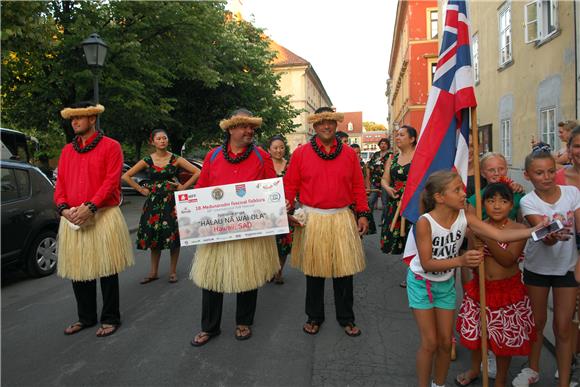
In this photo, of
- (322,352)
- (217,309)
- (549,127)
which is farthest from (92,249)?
(549,127)

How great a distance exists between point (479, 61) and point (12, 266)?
1573cm

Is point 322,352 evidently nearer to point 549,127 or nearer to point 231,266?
point 231,266

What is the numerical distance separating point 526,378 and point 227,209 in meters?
2.42

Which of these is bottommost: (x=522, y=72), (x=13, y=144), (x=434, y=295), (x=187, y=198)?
(x=434, y=295)

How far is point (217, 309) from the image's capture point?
3.98 meters

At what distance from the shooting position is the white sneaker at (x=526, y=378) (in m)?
3.01

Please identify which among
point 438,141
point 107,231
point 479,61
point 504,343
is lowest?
point 504,343

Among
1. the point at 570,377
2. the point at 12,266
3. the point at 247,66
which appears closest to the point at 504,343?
the point at 570,377

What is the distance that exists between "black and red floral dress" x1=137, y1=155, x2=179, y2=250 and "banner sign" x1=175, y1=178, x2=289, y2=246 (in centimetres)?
210

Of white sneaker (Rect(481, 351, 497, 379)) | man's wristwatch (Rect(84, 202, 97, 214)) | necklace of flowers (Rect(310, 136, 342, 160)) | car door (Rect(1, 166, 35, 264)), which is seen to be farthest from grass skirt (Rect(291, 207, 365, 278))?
car door (Rect(1, 166, 35, 264))

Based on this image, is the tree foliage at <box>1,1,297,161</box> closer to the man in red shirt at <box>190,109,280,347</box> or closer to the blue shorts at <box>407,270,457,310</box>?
the man in red shirt at <box>190,109,280,347</box>

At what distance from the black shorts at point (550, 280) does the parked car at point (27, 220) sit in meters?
5.84

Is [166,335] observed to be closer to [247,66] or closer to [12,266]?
[12,266]

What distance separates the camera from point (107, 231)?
4125 millimetres
